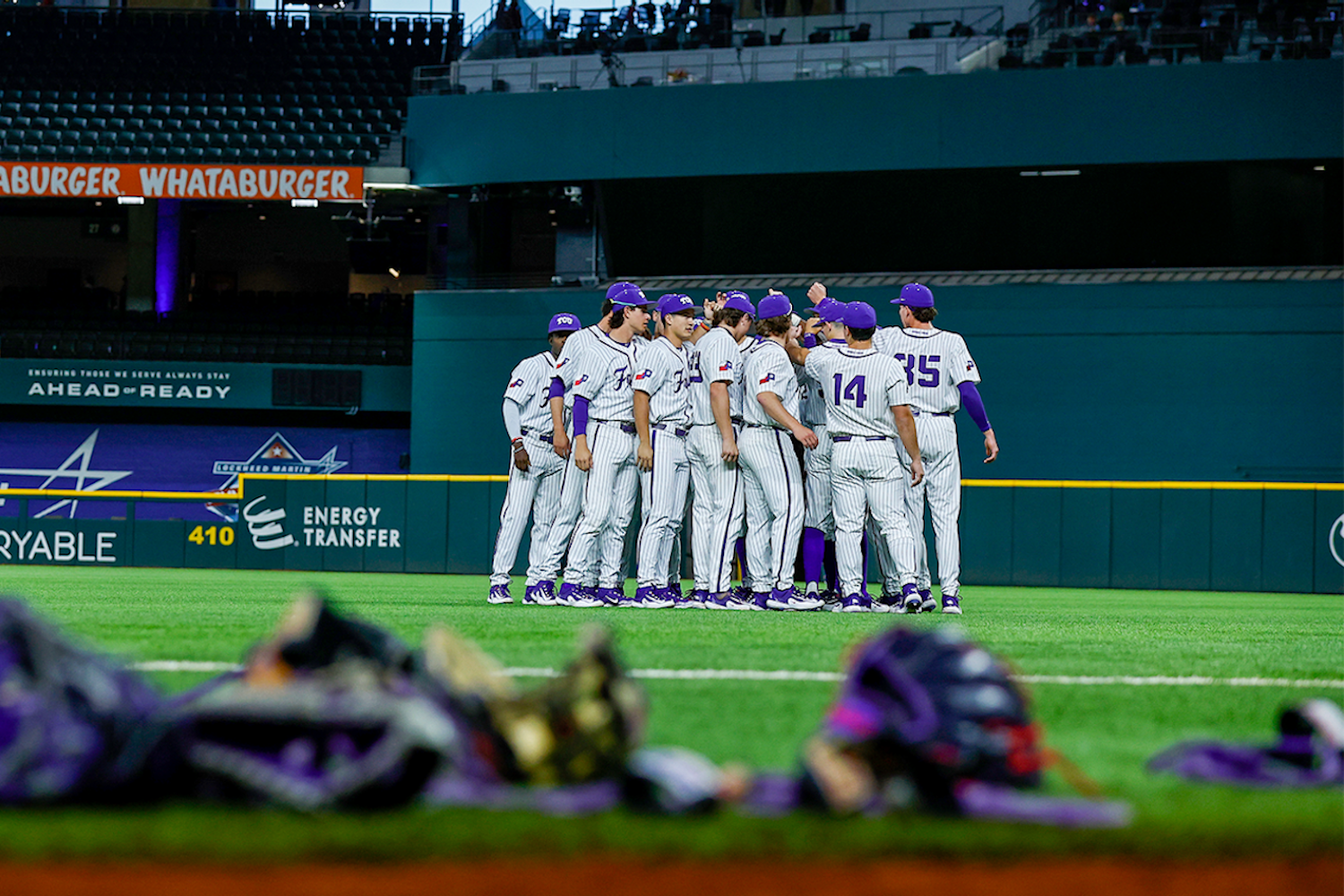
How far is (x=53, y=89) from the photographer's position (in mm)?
25375

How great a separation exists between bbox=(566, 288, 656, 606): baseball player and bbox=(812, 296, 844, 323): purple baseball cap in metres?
1.10

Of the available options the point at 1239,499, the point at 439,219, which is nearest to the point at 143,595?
the point at 1239,499

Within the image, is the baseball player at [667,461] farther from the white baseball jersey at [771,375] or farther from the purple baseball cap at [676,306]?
the white baseball jersey at [771,375]

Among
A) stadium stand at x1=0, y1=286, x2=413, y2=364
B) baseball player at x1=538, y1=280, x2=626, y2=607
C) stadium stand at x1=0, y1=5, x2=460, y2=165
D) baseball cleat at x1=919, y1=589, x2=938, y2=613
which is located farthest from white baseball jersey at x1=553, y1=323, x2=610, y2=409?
stadium stand at x1=0, y1=286, x2=413, y2=364

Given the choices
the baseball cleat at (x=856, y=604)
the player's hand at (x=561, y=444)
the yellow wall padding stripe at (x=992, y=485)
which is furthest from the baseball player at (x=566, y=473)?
the yellow wall padding stripe at (x=992, y=485)

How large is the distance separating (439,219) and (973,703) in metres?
24.3

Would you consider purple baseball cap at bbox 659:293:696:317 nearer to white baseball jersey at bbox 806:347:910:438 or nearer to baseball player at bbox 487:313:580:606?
baseball player at bbox 487:313:580:606

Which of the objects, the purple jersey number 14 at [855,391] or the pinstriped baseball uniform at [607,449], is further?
the pinstriped baseball uniform at [607,449]

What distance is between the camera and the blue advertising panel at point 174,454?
25.1 metres

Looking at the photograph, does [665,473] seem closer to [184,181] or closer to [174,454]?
[184,181]

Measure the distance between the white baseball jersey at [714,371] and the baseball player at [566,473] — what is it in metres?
0.59

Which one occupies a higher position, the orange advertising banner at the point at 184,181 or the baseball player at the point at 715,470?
the orange advertising banner at the point at 184,181

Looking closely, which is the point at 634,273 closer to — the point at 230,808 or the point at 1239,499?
the point at 1239,499

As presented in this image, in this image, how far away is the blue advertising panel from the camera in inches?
987
